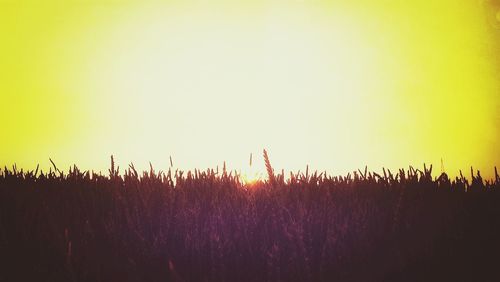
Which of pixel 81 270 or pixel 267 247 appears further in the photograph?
pixel 267 247

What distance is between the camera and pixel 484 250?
225 centimetres

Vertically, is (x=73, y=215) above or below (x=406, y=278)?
above

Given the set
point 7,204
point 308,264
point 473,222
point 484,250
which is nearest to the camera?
point 308,264

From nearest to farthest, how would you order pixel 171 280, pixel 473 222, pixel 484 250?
1. pixel 171 280
2. pixel 484 250
3. pixel 473 222

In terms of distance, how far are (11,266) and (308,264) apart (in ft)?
4.68

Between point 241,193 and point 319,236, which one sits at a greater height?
point 241,193

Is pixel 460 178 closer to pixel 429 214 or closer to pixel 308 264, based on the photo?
pixel 429 214

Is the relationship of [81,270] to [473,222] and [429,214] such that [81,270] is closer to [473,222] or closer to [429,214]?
[429,214]

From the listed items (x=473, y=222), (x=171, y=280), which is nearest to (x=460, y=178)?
(x=473, y=222)

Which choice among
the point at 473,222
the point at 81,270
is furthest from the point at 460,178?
the point at 81,270

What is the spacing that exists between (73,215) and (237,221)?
3.54 feet

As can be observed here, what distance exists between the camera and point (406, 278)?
80.3 inches

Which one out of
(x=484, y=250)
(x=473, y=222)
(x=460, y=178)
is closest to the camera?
(x=484, y=250)

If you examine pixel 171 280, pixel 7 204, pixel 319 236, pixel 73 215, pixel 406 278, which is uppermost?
pixel 7 204
